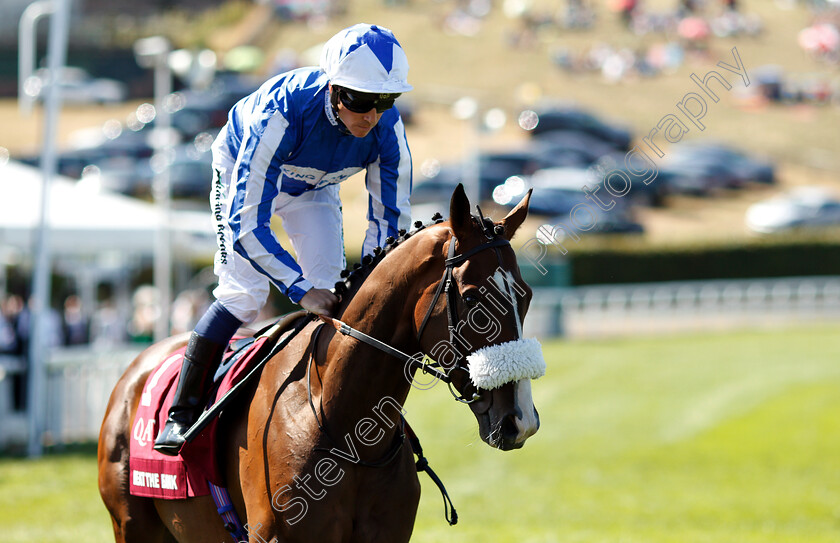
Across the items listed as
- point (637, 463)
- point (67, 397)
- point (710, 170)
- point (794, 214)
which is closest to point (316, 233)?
point (67, 397)

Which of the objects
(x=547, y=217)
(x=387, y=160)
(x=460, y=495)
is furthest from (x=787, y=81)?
(x=387, y=160)

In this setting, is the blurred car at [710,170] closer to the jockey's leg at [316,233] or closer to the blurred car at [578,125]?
the blurred car at [578,125]

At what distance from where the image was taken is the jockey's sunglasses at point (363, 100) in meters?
3.38

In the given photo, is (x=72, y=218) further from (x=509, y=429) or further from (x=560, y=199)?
(x=560, y=199)

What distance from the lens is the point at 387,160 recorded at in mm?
3852

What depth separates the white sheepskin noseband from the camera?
2.90 metres

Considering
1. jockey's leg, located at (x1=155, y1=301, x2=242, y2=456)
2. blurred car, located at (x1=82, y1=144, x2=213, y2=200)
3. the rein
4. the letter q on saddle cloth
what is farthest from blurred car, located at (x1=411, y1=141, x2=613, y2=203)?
the rein

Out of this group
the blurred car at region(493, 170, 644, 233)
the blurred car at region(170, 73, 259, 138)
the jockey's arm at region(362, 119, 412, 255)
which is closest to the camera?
the jockey's arm at region(362, 119, 412, 255)

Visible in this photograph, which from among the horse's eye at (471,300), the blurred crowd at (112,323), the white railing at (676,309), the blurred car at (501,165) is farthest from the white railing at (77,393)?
the blurred car at (501,165)

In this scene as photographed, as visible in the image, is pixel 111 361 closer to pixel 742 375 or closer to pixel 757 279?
pixel 742 375

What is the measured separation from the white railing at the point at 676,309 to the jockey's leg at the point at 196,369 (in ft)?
54.4

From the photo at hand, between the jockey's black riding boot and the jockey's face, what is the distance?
3.36 ft

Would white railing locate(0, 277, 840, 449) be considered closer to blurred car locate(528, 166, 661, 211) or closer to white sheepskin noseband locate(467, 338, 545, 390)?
blurred car locate(528, 166, 661, 211)

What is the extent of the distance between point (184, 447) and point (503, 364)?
4.83ft
